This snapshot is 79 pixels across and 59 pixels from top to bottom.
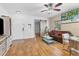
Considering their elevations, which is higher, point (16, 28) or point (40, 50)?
point (16, 28)

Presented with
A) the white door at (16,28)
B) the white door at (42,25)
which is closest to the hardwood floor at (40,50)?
the white door at (42,25)

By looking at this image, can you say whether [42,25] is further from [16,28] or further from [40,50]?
[16,28]

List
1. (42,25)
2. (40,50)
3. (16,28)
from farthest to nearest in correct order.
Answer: (16,28) → (40,50) → (42,25)

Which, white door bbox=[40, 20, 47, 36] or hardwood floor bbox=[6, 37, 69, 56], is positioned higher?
white door bbox=[40, 20, 47, 36]

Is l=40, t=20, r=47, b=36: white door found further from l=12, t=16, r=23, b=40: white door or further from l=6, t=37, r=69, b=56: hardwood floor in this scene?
l=12, t=16, r=23, b=40: white door

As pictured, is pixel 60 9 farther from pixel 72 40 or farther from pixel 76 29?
pixel 72 40

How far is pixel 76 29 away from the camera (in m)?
2.58

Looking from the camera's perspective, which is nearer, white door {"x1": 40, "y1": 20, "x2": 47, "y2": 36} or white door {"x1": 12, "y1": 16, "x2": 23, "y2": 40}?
white door {"x1": 40, "y1": 20, "x2": 47, "y2": 36}

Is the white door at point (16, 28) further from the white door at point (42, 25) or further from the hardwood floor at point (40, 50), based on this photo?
the white door at point (42, 25)

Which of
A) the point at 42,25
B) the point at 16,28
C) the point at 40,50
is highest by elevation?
the point at 42,25

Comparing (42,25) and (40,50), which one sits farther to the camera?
(40,50)

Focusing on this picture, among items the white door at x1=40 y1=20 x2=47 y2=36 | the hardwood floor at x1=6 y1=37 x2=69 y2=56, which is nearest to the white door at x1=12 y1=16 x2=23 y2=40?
the hardwood floor at x1=6 y1=37 x2=69 y2=56

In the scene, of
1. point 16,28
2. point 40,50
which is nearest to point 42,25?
point 40,50

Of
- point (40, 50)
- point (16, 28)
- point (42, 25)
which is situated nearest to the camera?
point (42, 25)
